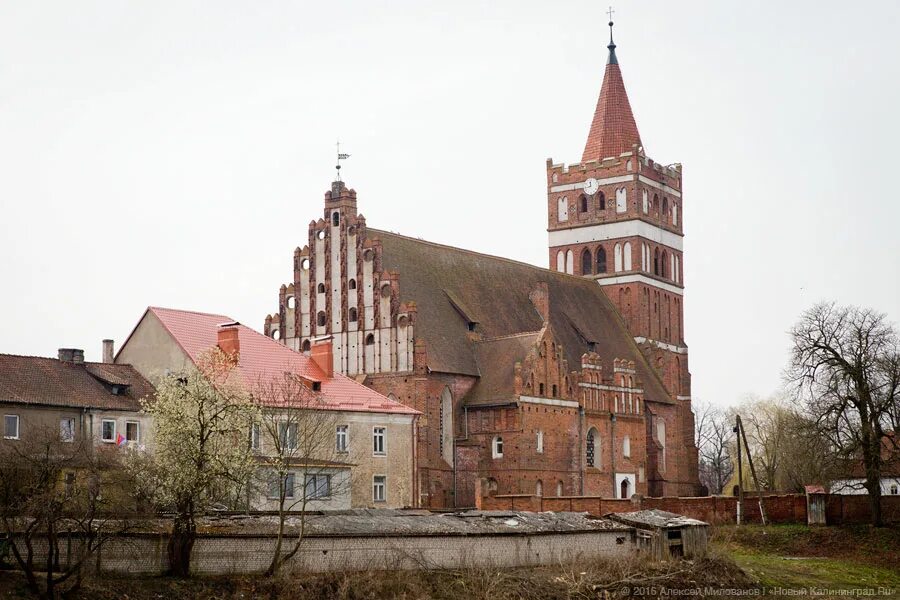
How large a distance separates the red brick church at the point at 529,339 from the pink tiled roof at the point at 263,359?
Result: 508cm

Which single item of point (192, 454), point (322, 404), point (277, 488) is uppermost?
point (322, 404)

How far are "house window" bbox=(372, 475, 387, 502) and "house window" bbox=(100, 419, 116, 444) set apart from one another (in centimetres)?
1004

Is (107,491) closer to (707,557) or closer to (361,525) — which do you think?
(361,525)

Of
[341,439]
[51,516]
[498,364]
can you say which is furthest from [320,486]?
[498,364]

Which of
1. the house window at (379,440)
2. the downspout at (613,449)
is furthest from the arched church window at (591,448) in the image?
the house window at (379,440)

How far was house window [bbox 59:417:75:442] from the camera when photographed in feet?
158

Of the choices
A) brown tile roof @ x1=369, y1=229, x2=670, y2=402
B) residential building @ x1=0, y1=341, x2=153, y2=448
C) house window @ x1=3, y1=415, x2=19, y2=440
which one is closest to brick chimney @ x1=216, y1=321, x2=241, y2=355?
residential building @ x1=0, y1=341, x2=153, y2=448

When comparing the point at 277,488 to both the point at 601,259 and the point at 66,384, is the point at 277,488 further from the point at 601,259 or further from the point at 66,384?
the point at 601,259

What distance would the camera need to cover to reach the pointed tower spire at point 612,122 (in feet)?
Answer: 295

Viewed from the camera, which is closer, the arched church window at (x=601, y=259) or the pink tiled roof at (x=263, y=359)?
the pink tiled roof at (x=263, y=359)

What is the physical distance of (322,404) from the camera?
2089 inches

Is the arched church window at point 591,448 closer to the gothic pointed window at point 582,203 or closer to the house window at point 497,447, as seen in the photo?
the house window at point 497,447

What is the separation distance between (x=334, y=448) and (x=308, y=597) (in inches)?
622

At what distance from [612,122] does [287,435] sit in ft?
166
